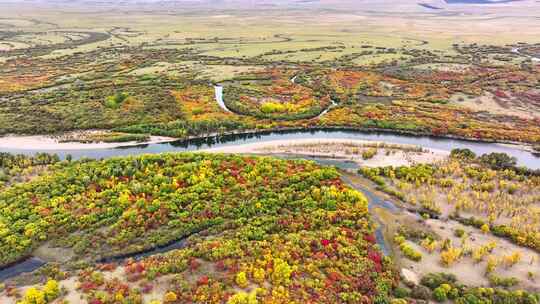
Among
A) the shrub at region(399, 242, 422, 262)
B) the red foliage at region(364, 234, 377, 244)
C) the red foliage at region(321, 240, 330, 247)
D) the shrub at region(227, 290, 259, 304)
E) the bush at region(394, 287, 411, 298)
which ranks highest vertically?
the red foliage at region(321, 240, 330, 247)

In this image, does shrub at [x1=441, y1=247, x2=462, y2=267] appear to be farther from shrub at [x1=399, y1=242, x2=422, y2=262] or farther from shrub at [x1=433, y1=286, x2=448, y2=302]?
shrub at [x1=433, y1=286, x2=448, y2=302]

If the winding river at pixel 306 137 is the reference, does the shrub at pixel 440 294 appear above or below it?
below

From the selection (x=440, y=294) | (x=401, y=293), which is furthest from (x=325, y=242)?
(x=440, y=294)

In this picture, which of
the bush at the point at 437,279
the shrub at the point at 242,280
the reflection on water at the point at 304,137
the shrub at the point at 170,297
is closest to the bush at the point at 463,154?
the reflection on water at the point at 304,137

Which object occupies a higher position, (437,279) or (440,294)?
(437,279)

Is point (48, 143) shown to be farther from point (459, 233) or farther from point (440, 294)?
point (459, 233)

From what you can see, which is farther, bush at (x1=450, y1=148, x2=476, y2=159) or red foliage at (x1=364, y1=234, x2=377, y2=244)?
bush at (x1=450, y1=148, x2=476, y2=159)

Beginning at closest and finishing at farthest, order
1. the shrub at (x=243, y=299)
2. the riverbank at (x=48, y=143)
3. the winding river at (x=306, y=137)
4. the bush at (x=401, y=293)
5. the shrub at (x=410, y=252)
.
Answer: the shrub at (x=243, y=299), the bush at (x=401, y=293), the shrub at (x=410, y=252), the winding river at (x=306, y=137), the riverbank at (x=48, y=143)

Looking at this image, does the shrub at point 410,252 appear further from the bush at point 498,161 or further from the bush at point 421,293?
the bush at point 498,161

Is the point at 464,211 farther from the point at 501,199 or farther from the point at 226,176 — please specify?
the point at 226,176

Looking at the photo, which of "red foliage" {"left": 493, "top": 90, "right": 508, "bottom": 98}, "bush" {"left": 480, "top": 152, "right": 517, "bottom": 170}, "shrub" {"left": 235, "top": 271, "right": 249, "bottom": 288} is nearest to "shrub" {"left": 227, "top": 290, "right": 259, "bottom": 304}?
"shrub" {"left": 235, "top": 271, "right": 249, "bottom": 288}

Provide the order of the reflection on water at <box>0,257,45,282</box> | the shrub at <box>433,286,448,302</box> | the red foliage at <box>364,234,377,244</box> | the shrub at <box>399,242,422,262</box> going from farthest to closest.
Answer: the red foliage at <box>364,234,377,244</box> → the shrub at <box>399,242,422,262</box> → the reflection on water at <box>0,257,45,282</box> → the shrub at <box>433,286,448,302</box>
